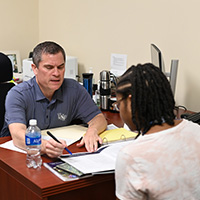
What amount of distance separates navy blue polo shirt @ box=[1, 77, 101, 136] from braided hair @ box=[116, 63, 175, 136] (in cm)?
88

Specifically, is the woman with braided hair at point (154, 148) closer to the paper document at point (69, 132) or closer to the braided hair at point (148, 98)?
the braided hair at point (148, 98)

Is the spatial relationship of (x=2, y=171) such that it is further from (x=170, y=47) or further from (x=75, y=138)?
(x=170, y=47)

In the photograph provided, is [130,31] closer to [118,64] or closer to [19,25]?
[118,64]

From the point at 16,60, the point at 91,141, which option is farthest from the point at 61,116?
the point at 16,60

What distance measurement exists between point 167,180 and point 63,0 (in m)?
3.00

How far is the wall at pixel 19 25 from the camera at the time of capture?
12.8 ft

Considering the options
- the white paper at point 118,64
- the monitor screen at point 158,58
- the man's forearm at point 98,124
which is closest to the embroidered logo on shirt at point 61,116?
the man's forearm at point 98,124

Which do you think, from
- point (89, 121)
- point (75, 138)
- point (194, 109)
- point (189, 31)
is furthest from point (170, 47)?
point (75, 138)

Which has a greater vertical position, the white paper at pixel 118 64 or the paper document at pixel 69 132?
the white paper at pixel 118 64

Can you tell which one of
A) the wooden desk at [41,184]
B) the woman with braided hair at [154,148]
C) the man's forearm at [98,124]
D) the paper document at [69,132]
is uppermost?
the woman with braided hair at [154,148]

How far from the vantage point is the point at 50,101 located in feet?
6.84

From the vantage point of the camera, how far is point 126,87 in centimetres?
122

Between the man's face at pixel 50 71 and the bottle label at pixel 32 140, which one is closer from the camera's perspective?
the bottle label at pixel 32 140

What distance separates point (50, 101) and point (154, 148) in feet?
3.58
